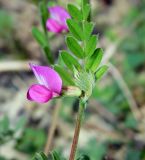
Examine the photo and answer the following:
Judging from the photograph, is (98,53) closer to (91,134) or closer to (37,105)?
(91,134)

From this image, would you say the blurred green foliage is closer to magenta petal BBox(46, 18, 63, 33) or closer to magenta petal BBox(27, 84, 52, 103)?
magenta petal BBox(46, 18, 63, 33)

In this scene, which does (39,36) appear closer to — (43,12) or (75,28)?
(43,12)

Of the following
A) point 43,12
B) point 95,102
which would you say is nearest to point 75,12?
point 43,12

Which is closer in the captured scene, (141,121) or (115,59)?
(141,121)

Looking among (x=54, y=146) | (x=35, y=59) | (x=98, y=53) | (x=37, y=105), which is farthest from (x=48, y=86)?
(x=35, y=59)

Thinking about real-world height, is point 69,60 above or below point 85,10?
below

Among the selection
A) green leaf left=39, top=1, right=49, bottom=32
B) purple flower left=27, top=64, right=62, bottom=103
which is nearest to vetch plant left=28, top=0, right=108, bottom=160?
purple flower left=27, top=64, right=62, bottom=103
